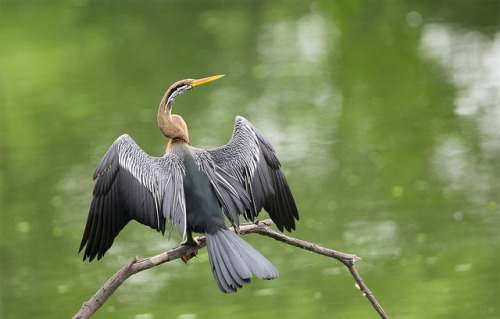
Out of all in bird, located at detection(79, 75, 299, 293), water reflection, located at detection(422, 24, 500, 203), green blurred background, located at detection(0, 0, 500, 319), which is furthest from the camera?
water reflection, located at detection(422, 24, 500, 203)

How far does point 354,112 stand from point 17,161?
3937mm

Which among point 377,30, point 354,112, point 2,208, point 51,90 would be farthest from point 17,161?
point 377,30

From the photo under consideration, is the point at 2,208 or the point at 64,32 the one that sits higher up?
the point at 64,32

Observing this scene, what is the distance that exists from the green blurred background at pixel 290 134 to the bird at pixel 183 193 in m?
2.23

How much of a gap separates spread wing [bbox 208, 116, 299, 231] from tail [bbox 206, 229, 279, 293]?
43 cm

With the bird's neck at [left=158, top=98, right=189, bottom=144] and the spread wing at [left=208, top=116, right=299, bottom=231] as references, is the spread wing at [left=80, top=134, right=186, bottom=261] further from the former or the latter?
the spread wing at [left=208, top=116, right=299, bottom=231]

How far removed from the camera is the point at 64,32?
11.3 m

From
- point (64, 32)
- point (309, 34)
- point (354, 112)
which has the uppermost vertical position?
point (64, 32)

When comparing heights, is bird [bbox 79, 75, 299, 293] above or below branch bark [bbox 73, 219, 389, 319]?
above

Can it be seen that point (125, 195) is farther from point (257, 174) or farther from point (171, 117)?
point (257, 174)

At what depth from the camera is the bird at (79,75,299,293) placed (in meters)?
3.90

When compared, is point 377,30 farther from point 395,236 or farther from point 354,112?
point 395,236

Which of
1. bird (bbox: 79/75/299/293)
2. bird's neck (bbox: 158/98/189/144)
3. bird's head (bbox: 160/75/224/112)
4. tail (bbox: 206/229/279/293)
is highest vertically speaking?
bird's head (bbox: 160/75/224/112)

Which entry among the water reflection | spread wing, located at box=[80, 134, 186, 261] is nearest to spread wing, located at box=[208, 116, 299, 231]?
spread wing, located at box=[80, 134, 186, 261]
